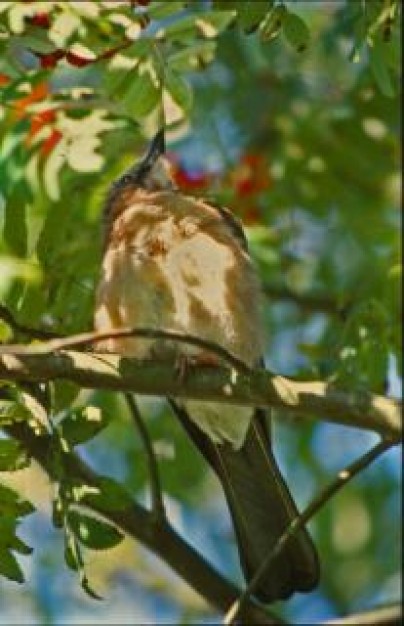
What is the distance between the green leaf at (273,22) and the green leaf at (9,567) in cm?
143

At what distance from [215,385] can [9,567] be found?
65cm

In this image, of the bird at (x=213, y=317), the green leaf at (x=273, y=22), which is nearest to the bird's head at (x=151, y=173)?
the bird at (x=213, y=317)

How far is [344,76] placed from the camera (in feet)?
25.2

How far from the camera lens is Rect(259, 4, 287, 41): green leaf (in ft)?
13.9

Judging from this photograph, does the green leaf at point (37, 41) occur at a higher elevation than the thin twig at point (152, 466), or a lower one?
higher

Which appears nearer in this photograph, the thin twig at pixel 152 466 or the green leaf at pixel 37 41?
the green leaf at pixel 37 41

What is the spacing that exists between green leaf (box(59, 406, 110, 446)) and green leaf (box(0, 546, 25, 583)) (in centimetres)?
37

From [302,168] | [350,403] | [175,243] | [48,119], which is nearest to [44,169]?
[48,119]

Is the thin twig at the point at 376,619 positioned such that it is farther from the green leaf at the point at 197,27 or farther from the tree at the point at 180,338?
the green leaf at the point at 197,27

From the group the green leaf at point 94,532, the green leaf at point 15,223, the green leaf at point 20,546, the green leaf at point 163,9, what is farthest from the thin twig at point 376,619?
the green leaf at point 163,9

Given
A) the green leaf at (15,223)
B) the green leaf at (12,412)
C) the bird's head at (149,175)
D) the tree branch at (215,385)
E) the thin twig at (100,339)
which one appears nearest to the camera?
the thin twig at (100,339)

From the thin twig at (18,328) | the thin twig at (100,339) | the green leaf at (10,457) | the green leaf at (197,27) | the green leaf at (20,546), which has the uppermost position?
the green leaf at (197,27)

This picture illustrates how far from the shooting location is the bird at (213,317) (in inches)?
196

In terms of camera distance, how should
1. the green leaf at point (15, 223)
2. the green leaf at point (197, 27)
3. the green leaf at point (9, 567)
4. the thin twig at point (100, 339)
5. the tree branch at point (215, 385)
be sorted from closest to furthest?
1. the thin twig at point (100, 339)
2. the tree branch at point (215, 385)
3. the green leaf at point (9, 567)
4. the green leaf at point (197, 27)
5. the green leaf at point (15, 223)
